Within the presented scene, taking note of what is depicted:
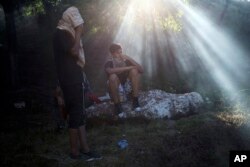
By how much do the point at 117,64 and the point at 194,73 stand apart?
9.07 m

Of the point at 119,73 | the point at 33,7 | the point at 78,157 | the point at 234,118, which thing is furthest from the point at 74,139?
the point at 33,7

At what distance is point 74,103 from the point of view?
5.91 m

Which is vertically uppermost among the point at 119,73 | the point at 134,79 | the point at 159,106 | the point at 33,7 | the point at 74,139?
the point at 33,7

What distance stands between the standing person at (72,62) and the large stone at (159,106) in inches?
111

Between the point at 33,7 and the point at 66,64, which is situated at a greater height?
the point at 33,7

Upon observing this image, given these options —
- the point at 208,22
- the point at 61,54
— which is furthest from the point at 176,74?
the point at 208,22

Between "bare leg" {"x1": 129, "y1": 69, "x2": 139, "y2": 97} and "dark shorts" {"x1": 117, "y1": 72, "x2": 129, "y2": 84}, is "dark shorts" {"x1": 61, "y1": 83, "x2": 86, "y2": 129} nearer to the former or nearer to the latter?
"bare leg" {"x1": 129, "y1": 69, "x2": 139, "y2": 97}

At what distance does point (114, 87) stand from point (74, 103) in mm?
2721

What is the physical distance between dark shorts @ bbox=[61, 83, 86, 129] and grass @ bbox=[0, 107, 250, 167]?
67 cm

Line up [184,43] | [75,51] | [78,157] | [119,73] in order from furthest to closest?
1. [184,43]
2. [119,73]
3. [78,157]
4. [75,51]

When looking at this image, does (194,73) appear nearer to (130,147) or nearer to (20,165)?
(130,147)

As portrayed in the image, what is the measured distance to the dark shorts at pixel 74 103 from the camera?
5.90 m

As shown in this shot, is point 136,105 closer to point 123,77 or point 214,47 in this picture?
point 123,77

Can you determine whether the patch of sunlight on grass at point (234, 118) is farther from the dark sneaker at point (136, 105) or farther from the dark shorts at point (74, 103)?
the dark shorts at point (74, 103)
